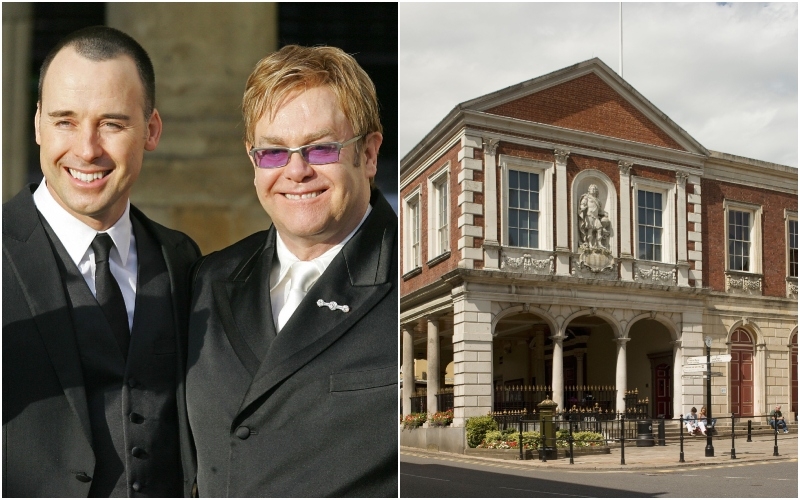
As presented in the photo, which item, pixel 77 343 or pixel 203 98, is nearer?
pixel 77 343

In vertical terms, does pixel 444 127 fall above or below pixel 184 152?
above

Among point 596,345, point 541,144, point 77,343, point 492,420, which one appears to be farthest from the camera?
point 596,345

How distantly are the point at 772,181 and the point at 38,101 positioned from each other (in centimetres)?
1127

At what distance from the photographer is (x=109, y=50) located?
6.71 meters

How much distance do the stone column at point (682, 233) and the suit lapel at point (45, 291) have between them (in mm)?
11130

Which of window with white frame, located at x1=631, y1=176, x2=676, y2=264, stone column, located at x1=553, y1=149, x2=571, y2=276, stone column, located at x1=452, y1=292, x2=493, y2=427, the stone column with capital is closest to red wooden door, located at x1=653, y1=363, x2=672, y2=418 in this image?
window with white frame, located at x1=631, y1=176, x2=676, y2=264

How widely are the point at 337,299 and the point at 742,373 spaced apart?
33.7 ft

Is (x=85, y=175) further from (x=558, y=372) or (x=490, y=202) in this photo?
(x=558, y=372)

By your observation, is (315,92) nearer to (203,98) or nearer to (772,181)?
(203,98)

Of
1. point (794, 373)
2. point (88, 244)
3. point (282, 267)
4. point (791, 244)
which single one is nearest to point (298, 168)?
point (282, 267)

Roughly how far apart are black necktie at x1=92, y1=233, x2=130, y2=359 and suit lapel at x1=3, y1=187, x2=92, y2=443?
25 cm

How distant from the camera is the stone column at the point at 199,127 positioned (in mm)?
6973

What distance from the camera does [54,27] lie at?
702 centimetres

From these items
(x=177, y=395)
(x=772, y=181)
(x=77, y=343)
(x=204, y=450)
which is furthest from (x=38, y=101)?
(x=772, y=181)
